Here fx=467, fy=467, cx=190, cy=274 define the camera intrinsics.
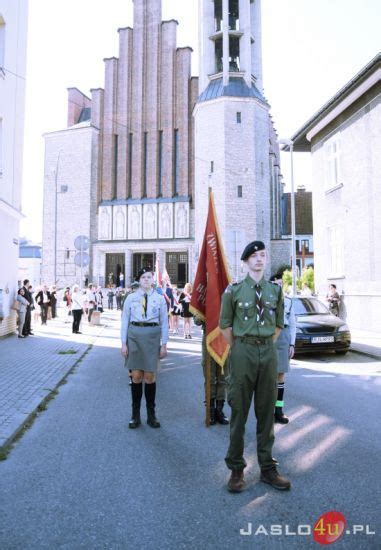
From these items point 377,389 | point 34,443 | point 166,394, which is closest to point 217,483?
point 34,443

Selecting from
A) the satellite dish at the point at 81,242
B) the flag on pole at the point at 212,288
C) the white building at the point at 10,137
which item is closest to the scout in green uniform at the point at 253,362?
the flag on pole at the point at 212,288

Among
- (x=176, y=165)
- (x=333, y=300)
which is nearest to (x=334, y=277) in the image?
(x=333, y=300)

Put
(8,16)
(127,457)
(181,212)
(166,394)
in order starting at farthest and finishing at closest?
(181,212) → (8,16) → (166,394) → (127,457)

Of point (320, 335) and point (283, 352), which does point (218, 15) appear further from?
point (283, 352)

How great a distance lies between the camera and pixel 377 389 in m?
8.02

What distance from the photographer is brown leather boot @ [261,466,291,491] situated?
3803 millimetres

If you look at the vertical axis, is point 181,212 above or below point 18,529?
above

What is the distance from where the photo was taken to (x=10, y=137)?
1616 centimetres

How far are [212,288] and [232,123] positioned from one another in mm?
33236

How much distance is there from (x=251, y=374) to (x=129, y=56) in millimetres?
44925

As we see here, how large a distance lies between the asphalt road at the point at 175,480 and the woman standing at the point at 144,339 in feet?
1.26

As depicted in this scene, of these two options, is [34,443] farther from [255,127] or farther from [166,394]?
[255,127]

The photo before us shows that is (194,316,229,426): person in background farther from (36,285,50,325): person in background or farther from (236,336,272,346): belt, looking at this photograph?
(36,285,50,325): person in background

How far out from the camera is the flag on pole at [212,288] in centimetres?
583
